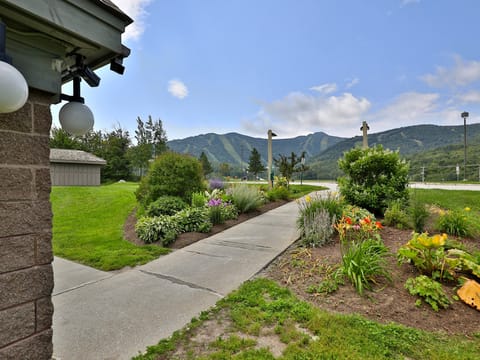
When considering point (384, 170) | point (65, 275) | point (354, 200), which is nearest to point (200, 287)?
point (65, 275)

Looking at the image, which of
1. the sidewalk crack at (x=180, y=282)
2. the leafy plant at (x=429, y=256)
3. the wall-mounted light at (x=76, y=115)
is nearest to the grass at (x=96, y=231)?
the sidewalk crack at (x=180, y=282)

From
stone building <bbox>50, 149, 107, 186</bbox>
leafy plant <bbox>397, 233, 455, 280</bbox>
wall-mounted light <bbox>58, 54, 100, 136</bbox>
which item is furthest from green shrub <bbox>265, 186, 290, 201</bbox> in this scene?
stone building <bbox>50, 149, 107, 186</bbox>

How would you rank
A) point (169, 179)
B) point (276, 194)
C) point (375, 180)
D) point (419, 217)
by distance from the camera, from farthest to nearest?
point (276, 194), point (169, 179), point (375, 180), point (419, 217)

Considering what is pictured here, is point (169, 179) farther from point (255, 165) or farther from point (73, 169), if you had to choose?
point (255, 165)

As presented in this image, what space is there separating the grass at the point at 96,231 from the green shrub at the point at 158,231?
1.08ft

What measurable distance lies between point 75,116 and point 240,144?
457 ft

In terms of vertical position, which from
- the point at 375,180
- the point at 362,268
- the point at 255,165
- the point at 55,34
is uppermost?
the point at 255,165

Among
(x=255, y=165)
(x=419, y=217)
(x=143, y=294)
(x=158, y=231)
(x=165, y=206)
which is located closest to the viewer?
(x=143, y=294)

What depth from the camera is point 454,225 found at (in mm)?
4672

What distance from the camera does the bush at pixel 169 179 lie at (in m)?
7.12

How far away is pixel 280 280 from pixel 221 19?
24.3 feet

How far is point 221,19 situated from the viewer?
7020 millimetres

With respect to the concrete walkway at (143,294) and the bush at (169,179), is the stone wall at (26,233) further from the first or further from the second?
the bush at (169,179)

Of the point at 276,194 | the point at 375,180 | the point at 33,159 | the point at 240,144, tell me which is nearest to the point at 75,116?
the point at 33,159
